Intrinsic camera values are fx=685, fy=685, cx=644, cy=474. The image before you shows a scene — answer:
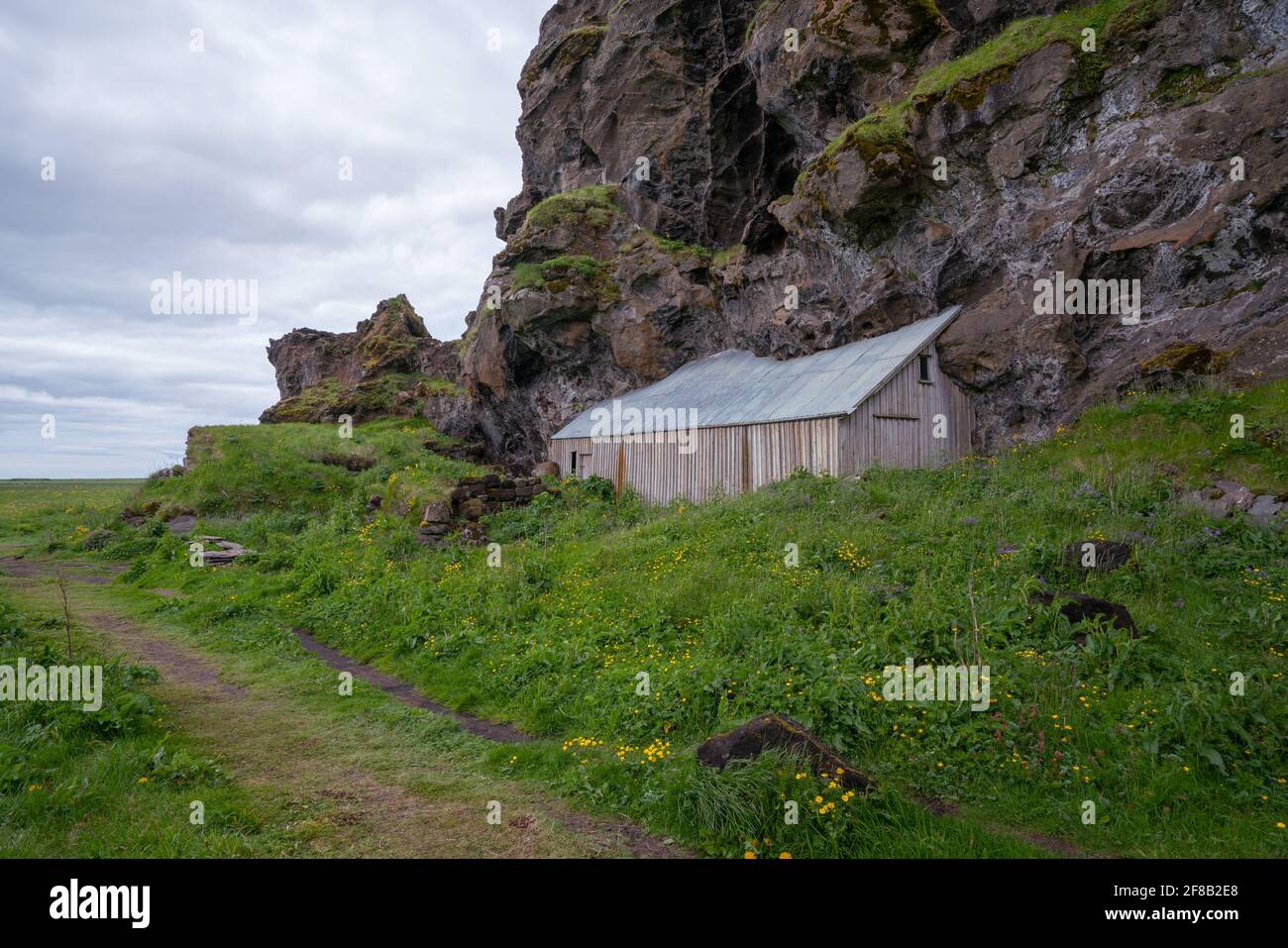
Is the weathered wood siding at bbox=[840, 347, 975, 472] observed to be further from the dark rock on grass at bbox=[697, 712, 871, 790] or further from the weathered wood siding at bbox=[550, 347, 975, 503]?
the dark rock on grass at bbox=[697, 712, 871, 790]

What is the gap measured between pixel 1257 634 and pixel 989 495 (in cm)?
714

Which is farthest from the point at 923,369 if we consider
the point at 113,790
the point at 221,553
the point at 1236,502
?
the point at 221,553

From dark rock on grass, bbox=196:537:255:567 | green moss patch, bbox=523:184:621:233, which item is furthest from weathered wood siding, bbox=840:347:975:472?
green moss patch, bbox=523:184:621:233

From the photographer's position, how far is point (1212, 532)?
39.0 ft

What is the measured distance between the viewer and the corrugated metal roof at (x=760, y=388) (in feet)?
67.9

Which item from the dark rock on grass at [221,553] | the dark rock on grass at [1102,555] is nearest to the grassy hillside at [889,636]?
the dark rock on grass at [1102,555]

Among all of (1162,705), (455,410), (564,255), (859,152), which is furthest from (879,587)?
(455,410)

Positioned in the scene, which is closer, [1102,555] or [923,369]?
[1102,555]

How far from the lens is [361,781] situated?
7.30 metres

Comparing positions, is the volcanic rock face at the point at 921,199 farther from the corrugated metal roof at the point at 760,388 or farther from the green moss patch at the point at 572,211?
the corrugated metal roof at the point at 760,388

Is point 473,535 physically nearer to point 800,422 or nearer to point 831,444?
point 800,422

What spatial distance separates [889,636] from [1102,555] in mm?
4748

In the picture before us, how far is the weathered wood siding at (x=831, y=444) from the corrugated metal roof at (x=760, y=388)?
0.45 metres

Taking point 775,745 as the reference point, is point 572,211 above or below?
above
